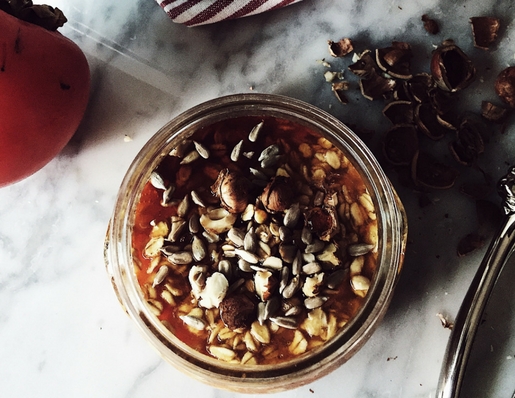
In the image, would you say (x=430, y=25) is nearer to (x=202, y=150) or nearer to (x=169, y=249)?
(x=202, y=150)

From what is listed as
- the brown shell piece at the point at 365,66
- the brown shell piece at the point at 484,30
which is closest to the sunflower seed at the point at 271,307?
the brown shell piece at the point at 365,66

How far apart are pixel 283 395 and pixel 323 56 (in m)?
0.46

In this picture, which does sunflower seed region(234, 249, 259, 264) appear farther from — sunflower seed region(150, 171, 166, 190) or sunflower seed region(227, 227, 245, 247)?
sunflower seed region(150, 171, 166, 190)

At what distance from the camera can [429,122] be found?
0.78 m

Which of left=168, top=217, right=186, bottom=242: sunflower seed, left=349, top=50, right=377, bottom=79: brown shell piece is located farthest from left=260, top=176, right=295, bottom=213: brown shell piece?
left=349, top=50, right=377, bottom=79: brown shell piece

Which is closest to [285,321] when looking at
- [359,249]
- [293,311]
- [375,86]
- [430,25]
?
[293,311]

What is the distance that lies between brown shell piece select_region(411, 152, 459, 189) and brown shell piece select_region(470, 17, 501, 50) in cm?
17

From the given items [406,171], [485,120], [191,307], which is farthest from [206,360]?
[485,120]

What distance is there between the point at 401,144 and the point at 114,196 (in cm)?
40

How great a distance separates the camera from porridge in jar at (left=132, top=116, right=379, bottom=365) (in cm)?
69

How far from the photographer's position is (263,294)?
690 mm

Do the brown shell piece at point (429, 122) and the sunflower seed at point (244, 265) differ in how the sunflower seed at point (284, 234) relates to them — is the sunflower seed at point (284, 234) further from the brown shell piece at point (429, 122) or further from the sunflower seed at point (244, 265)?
the brown shell piece at point (429, 122)

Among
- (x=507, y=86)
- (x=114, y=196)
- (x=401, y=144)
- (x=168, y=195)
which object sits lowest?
(x=114, y=196)

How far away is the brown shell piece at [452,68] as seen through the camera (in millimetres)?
764
